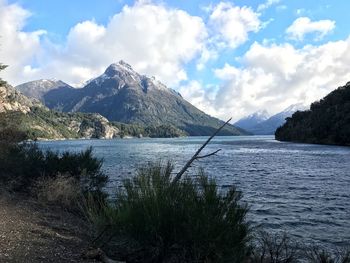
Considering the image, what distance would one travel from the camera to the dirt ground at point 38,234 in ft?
36.4

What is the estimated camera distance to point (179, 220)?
1166 cm

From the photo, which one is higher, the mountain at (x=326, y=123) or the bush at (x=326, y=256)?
the mountain at (x=326, y=123)

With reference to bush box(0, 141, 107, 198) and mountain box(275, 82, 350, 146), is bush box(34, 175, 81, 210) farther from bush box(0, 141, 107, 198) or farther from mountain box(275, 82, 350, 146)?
mountain box(275, 82, 350, 146)

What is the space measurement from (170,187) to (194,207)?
104cm

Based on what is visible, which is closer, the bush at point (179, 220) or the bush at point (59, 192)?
the bush at point (179, 220)

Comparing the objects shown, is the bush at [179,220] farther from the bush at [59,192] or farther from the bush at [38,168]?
the bush at [38,168]

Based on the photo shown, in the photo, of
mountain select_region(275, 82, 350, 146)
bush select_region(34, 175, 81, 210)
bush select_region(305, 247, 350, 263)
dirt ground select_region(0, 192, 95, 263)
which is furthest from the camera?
mountain select_region(275, 82, 350, 146)

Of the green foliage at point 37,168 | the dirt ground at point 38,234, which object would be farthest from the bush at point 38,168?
the dirt ground at point 38,234

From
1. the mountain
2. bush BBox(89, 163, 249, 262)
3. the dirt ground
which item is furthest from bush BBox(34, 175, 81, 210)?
the mountain

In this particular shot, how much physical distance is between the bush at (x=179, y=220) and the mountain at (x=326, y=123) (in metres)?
115

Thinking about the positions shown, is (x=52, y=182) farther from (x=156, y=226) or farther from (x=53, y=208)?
(x=156, y=226)

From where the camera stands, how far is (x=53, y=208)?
68.5 feet

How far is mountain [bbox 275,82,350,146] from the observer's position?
125 metres

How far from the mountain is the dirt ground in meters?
112
